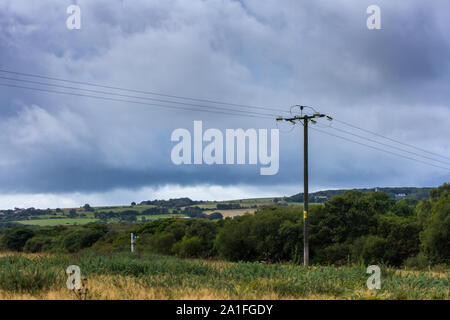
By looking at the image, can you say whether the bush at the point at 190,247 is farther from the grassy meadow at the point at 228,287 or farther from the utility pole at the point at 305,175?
the grassy meadow at the point at 228,287

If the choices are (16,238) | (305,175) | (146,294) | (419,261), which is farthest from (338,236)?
(16,238)

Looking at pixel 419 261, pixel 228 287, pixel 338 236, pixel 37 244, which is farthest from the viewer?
pixel 37 244

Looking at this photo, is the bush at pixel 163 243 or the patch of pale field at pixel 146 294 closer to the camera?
the patch of pale field at pixel 146 294

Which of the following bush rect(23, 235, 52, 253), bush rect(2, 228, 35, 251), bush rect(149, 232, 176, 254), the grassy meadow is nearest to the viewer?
the grassy meadow

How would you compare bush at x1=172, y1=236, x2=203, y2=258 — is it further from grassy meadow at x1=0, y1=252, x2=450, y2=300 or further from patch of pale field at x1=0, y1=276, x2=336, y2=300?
patch of pale field at x1=0, y1=276, x2=336, y2=300

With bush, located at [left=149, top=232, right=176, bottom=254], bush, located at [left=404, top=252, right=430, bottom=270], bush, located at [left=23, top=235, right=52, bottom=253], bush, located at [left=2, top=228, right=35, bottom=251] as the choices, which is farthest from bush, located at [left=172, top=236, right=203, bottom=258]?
bush, located at [left=2, top=228, right=35, bottom=251]

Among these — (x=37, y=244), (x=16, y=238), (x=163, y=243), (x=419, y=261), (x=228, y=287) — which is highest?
(x=228, y=287)

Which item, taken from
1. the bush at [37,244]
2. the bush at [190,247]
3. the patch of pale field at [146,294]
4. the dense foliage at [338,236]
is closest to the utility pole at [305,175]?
the dense foliage at [338,236]

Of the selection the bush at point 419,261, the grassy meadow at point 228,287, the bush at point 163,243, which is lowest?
the bush at point 163,243

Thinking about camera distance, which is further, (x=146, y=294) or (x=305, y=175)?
(x=305, y=175)

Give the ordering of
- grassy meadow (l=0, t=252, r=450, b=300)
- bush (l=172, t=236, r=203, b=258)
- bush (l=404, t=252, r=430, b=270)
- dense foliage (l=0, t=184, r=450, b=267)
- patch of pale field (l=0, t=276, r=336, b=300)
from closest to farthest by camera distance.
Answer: patch of pale field (l=0, t=276, r=336, b=300) → grassy meadow (l=0, t=252, r=450, b=300) → bush (l=404, t=252, r=430, b=270) → dense foliage (l=0, t=184, r=450, b=267) → bush (l=172, t=236, r=203, b=258)

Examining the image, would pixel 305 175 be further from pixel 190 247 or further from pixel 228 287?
pixel 190 247
